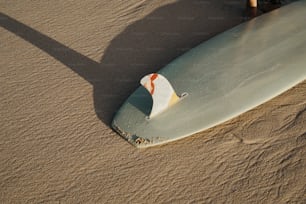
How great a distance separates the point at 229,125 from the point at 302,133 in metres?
0.72

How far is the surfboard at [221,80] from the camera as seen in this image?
13.1 feet

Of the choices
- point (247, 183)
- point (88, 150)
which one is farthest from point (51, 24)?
point (247, 183)

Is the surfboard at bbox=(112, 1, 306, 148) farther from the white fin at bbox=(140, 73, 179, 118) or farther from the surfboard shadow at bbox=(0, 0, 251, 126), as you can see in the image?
the surfboard shadow at bbox=(0, 0, 251, 126)

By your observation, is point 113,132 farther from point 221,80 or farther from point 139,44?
point 139,44

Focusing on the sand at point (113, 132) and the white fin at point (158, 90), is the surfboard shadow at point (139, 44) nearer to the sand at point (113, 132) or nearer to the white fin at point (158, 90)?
the sand at point (113, 132)

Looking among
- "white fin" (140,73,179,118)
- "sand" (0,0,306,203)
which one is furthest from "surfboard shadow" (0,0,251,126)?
"white fin" (140,73,179,118)

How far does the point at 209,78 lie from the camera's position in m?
4.32

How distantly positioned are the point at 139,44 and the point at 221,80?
1552 mm

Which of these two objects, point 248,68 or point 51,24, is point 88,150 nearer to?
point 248,68

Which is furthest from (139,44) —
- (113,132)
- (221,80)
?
(113,132)

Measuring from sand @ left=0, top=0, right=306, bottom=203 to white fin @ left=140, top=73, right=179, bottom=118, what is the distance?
40 centimetres

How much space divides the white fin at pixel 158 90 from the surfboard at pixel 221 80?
0.07 m

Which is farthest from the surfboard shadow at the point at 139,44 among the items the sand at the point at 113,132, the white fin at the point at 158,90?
the white fin at the point at 158,90

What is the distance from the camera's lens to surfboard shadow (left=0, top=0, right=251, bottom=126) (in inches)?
187
